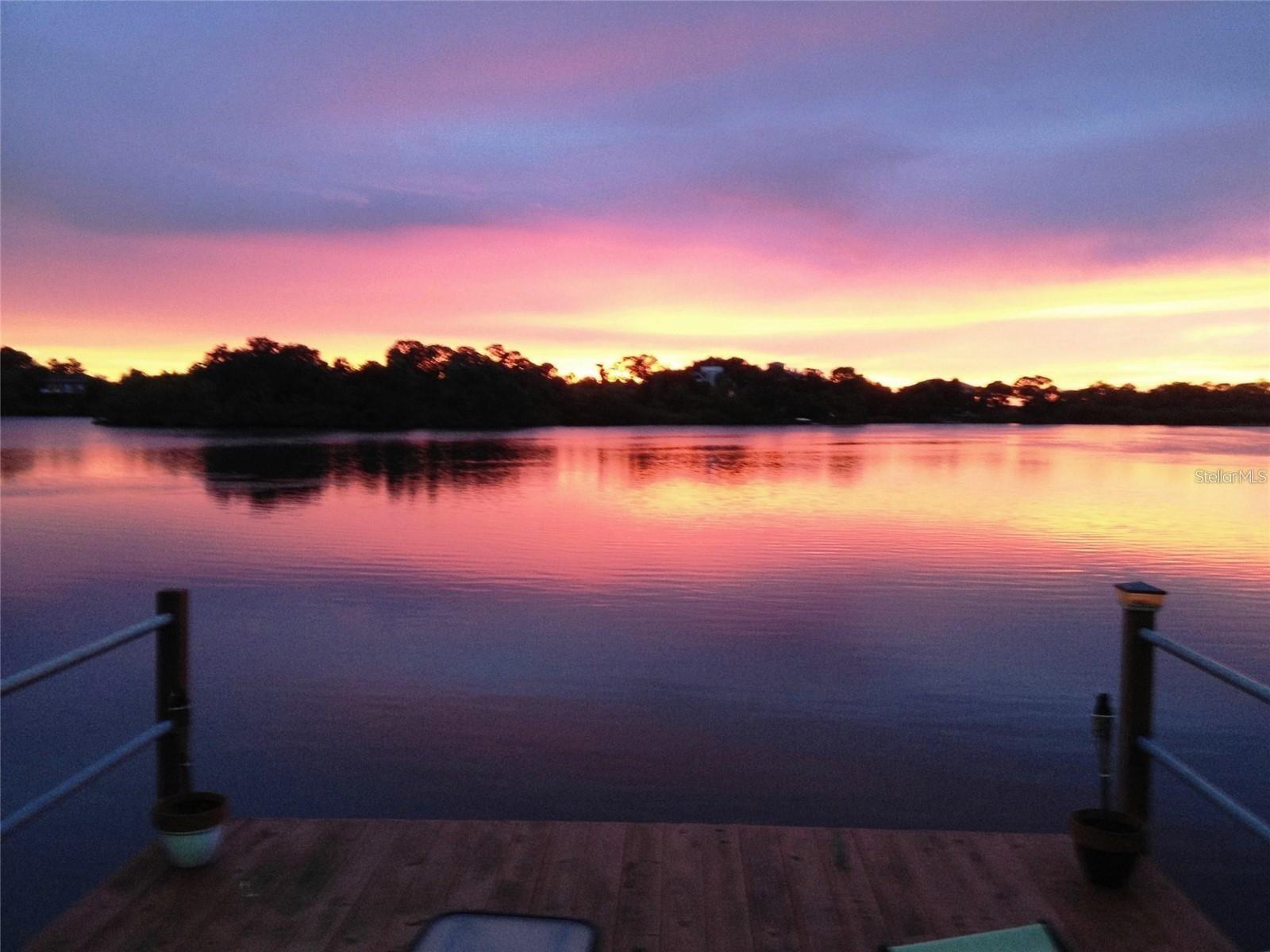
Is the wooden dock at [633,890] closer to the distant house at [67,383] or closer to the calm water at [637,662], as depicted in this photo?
the calm water at [637,662]

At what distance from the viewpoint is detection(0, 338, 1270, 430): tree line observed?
72750mm

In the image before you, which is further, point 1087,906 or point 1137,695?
point 1137,695

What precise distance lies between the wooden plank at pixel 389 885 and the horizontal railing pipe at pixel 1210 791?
2.30 meters

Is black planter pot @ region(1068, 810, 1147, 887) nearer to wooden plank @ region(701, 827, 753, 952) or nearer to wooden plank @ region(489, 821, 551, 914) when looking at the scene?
wooden plank @ region(701, 827, 753, 952)

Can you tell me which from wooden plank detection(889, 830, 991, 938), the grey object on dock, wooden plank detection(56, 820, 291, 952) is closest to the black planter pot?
wooden plank detection(889, 830, 991, 938)

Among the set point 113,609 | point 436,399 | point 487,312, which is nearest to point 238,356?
point 436,399

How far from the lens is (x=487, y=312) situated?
182 ft

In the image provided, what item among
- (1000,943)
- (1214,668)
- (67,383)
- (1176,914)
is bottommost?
(1176,914)

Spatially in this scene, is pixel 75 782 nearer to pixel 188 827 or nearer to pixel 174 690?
pixel 188 827

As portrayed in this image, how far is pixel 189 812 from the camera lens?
3.19m

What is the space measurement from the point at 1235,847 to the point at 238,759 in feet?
19.4

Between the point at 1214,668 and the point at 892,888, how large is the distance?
1.15 meters

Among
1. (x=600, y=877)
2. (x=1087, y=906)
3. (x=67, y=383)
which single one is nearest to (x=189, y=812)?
(x=600, y=877)

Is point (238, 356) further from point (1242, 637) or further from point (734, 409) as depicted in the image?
point (1242, 637)
